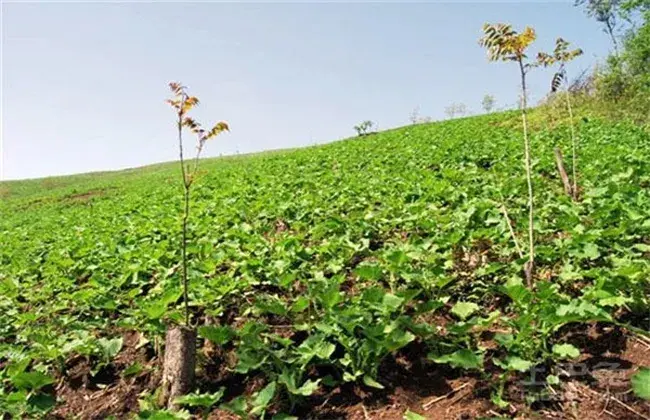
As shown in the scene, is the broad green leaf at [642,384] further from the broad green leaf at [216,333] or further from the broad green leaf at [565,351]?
the broad green leaf at [216,333]

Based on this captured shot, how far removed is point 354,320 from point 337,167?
9116mm

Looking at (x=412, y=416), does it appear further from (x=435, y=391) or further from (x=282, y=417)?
(x=282, y=417)

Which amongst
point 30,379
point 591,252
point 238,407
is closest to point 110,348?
point 30,379

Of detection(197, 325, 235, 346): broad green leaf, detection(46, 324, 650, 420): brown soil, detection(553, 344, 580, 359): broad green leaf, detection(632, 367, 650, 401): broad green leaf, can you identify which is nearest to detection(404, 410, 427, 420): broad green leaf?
detection(46, 324, 650, 420): brown soil

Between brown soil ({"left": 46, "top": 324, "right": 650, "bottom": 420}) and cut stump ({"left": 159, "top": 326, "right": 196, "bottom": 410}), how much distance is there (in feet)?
0.42

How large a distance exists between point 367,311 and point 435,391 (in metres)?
0.58

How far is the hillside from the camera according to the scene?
97.3 inches

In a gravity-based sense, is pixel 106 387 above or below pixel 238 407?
below

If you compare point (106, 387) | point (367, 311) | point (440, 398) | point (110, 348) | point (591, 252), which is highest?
point (591, 252)

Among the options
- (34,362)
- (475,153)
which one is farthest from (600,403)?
(475,153)

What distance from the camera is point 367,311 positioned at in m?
2.89

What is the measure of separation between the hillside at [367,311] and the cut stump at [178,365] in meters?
0.11

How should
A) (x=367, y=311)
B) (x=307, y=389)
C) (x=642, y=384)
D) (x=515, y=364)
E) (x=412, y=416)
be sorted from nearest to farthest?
(x=642, y=384)
(x=412, y=416)
(x=515, y=364)
(x=307, y=389)
(x=367, y=311)

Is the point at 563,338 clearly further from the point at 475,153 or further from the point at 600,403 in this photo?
the point at 475,153
